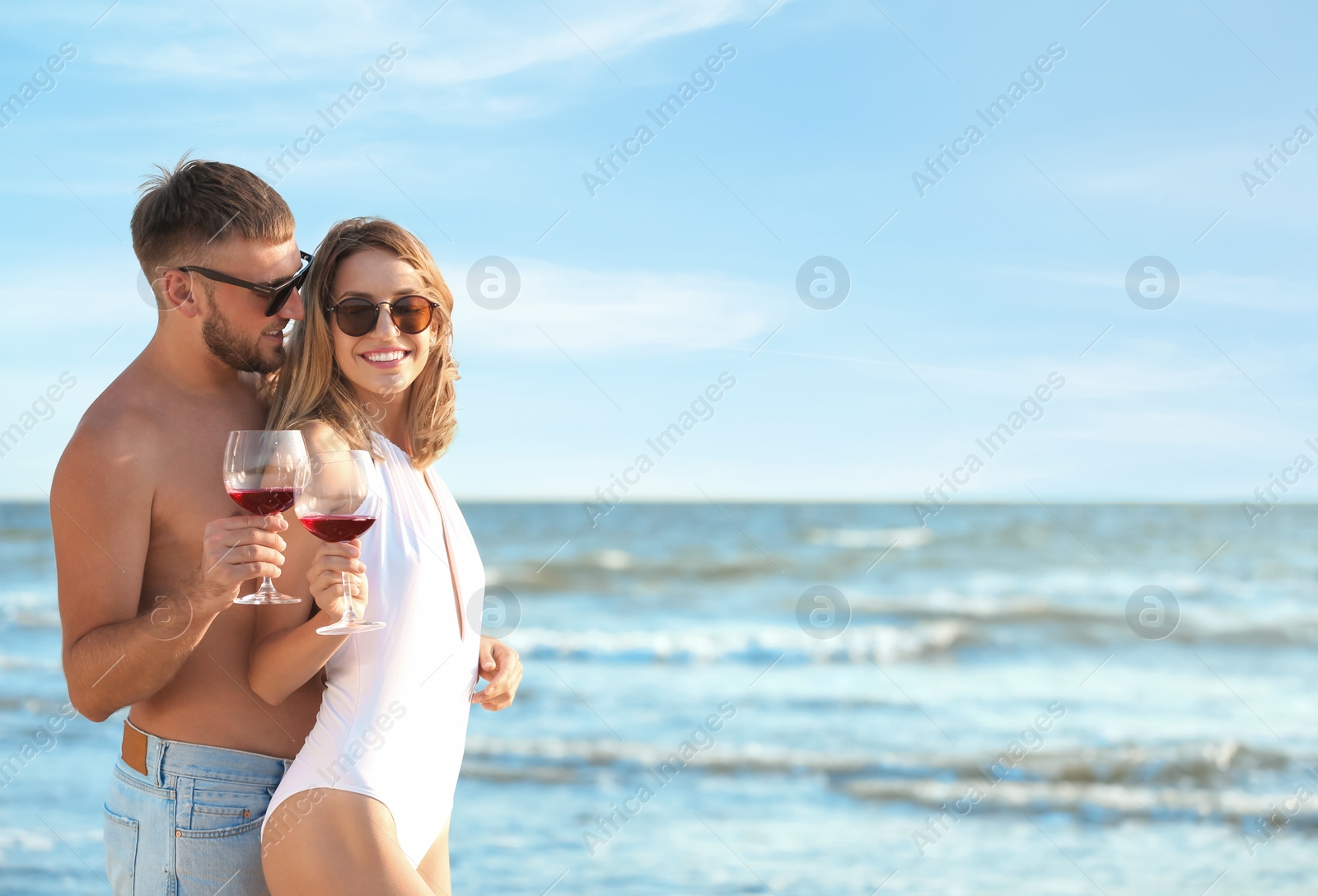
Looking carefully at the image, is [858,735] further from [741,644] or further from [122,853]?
[122,853]

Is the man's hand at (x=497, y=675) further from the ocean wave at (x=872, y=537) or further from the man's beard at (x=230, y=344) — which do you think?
the ocean wave at (x=872, y=537)

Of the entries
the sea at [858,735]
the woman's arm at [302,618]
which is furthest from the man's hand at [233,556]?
the sea at [858,735]

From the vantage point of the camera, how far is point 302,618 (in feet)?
8.70

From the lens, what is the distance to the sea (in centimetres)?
689

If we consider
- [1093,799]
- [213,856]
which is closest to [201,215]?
[213,856]

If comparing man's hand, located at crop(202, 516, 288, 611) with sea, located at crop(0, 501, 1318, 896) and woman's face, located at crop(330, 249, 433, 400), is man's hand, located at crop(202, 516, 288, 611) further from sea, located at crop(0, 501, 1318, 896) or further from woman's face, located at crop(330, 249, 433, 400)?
sea, located at crop(0, 501, 1318, 896)

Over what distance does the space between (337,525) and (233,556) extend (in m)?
0.24

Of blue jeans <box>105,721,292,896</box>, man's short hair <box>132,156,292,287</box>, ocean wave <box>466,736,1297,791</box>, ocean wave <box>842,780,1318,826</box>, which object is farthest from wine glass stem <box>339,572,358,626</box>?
ocean wave <box>842,780,1318,826</box>

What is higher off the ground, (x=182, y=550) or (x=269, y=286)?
(x=269, y=286)

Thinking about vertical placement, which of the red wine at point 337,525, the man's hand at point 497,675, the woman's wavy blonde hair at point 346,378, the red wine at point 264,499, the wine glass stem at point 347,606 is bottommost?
the man's hand at point 497,675

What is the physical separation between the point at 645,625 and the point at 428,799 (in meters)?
13.8

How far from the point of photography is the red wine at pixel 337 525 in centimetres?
247

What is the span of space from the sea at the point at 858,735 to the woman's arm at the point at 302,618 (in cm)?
422

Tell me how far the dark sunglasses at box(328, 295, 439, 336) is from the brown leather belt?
1.15 m
